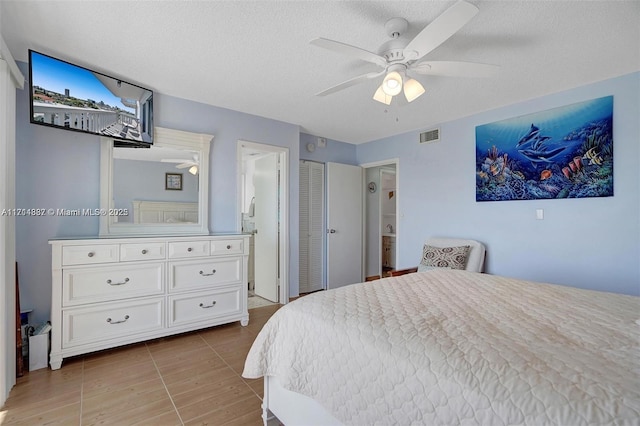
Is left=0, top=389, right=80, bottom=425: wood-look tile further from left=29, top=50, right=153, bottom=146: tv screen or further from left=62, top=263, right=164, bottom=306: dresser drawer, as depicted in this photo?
left=29, top=50, right=153, bottom=146: tv screen

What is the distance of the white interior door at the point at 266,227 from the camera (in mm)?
4145

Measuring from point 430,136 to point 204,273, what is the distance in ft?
11.0

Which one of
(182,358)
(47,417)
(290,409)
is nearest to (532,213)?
(290,409)

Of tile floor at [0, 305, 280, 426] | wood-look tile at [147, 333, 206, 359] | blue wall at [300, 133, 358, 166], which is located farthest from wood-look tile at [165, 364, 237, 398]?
blue wall at [300, 133, 358, 166]

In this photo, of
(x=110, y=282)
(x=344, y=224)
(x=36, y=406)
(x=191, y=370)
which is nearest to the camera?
(x=36, y=406)

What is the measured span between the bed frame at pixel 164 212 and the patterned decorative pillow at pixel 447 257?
2.76 m

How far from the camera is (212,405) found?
6.16 ft

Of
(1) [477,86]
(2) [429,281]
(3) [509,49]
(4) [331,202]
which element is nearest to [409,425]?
(2) [429,281]

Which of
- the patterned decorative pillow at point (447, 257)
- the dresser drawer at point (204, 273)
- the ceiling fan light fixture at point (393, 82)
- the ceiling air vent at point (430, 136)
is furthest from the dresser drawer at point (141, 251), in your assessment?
the ceiling air vent at point (430, 136)

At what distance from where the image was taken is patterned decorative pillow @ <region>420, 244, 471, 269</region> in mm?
3379

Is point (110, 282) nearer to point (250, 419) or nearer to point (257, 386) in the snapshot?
point (257, 386)

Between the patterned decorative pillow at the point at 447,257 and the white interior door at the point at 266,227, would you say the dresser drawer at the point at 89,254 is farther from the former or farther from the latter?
the patterned decorative pillow at the point at 447,257

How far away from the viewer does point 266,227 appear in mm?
4297

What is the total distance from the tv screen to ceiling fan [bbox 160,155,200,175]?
28 cm
